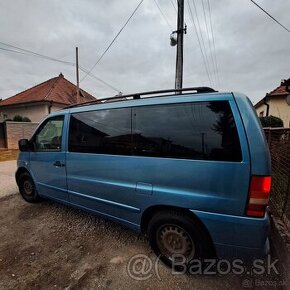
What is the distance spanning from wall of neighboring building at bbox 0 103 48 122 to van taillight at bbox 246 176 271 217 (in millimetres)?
21508

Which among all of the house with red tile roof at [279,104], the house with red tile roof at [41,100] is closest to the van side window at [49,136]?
the house with red tile roof at [279,104]

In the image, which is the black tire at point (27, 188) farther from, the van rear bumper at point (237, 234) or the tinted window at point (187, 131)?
the van rear bumper at point (237, 234)

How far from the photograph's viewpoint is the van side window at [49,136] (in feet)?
11.6

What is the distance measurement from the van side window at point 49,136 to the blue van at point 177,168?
216 millimetres

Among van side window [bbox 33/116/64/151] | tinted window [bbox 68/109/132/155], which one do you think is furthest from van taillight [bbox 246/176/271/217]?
van side window [bbox 33/116/64/151]

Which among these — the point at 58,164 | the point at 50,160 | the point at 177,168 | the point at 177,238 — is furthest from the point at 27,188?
the point at 177,168

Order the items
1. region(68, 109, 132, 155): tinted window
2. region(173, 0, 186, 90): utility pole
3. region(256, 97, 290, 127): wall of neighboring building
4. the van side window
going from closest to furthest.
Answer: region(68, 109, 132, 155): tinted window < the van side window < region(173, 0, 186, 90): utility pole < region(256, 97, 290, 127): wall of neighboring building

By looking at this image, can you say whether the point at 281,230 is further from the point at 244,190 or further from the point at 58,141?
the point at 58,141

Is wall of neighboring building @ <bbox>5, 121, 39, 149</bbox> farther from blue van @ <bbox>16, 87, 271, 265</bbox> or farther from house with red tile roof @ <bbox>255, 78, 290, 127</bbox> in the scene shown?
house with red tile roof @ <bbox>255, 78, 290, 127</bbox>

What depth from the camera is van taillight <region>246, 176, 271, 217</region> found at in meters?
1.94

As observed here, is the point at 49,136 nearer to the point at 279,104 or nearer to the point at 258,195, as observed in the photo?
the point at 258,195

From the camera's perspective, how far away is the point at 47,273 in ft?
8.14

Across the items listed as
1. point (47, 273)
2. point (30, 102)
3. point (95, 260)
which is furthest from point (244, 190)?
point (30, 102)

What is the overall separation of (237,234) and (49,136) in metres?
3.14
